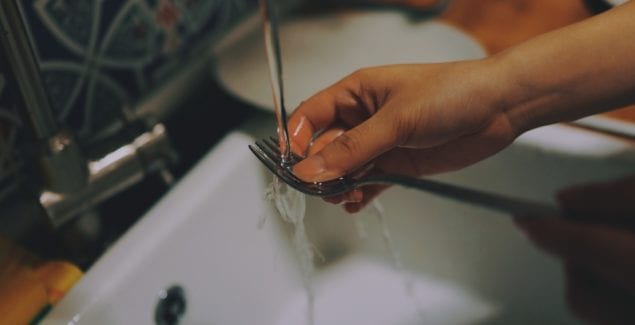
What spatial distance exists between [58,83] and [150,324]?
10.4 inches

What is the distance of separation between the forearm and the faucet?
1.06 ft

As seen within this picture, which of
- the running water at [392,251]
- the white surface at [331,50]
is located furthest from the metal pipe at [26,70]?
the running water at [392,251]

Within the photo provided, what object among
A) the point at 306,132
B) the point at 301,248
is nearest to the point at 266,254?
the point at 301,248

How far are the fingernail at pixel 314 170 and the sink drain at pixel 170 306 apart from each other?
0.62 feet

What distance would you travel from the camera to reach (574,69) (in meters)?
0.49

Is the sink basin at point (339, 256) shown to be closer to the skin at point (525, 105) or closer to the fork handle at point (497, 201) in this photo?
the skin at point (525, 105)

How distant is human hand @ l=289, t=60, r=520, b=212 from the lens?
485 mm

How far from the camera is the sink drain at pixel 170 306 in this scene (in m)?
0.56

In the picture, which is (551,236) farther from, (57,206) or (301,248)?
(57,206)

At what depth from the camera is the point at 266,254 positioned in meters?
0.68

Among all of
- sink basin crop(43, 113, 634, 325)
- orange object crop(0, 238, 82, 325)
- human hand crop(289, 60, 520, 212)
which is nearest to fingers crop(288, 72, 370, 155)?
human hand crop(289, 60, 520, 212)

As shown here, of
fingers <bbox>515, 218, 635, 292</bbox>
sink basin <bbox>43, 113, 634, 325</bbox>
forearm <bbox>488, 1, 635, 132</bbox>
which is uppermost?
forearm <bbox>488, 1, 635, 132</bbox>

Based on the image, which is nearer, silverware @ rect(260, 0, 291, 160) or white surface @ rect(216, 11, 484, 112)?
silverware @ rect(260, 0, 291, 160)

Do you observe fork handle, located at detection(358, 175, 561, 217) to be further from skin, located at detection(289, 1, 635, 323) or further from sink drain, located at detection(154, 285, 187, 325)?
sink drain, located at detection(154, 285, 187, 325)
